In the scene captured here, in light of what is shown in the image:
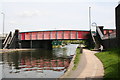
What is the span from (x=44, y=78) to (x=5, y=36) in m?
60.0

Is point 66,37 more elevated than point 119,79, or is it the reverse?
point 66,37

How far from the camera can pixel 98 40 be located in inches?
2023

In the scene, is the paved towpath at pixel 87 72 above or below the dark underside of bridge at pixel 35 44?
below

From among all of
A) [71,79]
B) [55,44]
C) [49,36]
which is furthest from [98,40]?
[55,44]

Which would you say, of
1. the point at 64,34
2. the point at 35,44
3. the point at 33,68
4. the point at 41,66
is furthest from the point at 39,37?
the point at 33,68

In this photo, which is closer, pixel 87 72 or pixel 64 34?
pixel 87 72

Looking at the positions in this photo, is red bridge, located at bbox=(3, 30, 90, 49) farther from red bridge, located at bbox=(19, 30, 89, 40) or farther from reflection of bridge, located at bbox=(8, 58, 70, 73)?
reflection of bridge, located at bbox=(8, 58, 70, 73)

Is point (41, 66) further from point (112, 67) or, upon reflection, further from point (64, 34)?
point (64, 34)

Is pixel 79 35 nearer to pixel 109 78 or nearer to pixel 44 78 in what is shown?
pixel 44 78

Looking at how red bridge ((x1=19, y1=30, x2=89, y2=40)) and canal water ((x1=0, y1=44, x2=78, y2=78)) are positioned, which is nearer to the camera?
canal water ((x1=0, y1=44, x2=78, y2=78))

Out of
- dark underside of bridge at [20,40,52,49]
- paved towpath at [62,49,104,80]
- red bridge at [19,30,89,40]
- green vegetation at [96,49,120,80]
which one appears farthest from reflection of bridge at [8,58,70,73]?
dark underside of bridge at [20,40,52,49]

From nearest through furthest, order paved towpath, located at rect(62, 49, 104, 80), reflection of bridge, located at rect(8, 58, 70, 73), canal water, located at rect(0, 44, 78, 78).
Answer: paved towpath, located at rect(62, 49, 104, 80) < canal water, located at rect(0, 44, 78, 78) < reflection of bridge, located at rect(8, 58, 70, 73)

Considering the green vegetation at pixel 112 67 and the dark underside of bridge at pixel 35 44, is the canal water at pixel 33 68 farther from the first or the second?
the dark underside of bridge at pixel 35 44

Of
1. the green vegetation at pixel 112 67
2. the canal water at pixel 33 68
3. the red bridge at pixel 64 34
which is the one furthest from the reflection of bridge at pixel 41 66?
the red bridge at pixel 64 34
